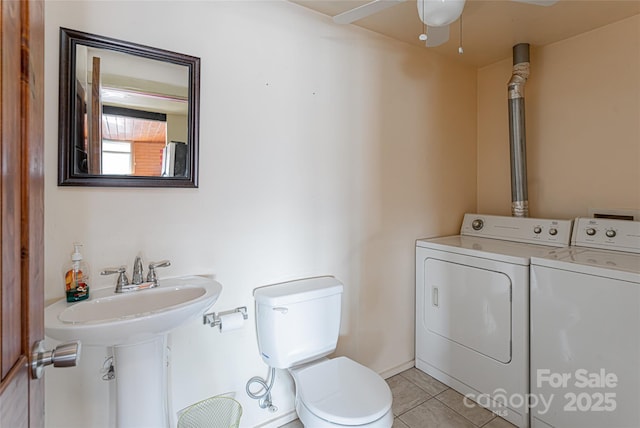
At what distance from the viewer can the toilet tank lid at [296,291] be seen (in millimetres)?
1529

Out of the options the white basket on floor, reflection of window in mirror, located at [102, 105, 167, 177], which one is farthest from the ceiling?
the white basket on floor

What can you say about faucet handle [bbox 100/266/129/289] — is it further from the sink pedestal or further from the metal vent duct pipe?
the metal vent duct pipe

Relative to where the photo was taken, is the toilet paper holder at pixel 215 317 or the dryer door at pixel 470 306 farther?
the dryer door at pixel 470 306

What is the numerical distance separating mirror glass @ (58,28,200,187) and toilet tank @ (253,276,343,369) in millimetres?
666

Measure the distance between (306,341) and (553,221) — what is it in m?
1.74

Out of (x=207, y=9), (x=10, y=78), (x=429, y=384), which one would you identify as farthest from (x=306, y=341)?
(x=207, y=9)

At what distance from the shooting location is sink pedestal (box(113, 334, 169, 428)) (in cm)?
117

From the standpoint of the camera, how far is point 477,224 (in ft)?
8.09

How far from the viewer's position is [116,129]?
1.30m

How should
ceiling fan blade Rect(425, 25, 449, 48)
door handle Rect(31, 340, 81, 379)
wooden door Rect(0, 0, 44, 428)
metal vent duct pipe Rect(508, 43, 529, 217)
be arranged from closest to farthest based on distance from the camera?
wooden door Rect(0, 0, 44, 428)
door handle Rect(31, 340, 81, 379)
ceiling fan blade Rect(425, 25, 449, 48)
metal vent duct pipe Rect(508, 43, 529, 217)

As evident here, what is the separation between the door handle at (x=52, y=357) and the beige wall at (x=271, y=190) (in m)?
0.73

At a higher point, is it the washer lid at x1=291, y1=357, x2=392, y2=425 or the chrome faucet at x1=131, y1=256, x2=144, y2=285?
the chrome faucet at x1=131, y1=256, x2=144, y2=285

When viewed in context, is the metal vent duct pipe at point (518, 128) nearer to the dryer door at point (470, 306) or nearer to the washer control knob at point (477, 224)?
the washer control knob at point (477, 224)

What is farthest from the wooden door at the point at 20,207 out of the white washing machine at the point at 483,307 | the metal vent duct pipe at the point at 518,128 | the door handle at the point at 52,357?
the metal vent duct pipe at the point at 518,128
